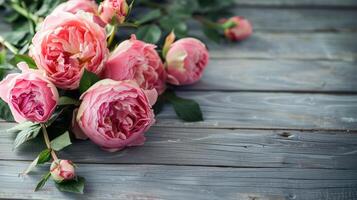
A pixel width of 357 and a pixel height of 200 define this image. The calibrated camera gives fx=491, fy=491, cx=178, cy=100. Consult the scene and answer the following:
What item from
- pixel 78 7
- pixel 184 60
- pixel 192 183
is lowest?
pixel 192 183

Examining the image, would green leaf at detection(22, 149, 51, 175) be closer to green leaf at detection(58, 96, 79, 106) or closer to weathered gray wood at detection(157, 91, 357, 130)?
green leaf at detection(58, 96, 79, 106)

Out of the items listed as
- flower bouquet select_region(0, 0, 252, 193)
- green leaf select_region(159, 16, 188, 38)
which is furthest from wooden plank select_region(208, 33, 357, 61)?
flower bouquet select_region(0, 0, 252, 193)

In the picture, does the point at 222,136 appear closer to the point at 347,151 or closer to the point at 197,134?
the point at 197,134

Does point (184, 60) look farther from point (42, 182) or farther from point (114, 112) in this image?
point (42, 182)

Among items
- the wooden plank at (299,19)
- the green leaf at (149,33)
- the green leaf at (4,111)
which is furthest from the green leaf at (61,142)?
the wooden plank at (299,19)

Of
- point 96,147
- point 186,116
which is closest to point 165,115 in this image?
point 186,116

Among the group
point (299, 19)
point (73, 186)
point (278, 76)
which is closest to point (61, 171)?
point (73, 186)

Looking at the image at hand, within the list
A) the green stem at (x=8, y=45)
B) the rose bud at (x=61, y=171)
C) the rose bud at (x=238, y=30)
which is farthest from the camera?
the rose bud at (x=238, y=30)

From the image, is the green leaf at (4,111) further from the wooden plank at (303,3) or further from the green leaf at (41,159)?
the wooden plank at (303,3)
